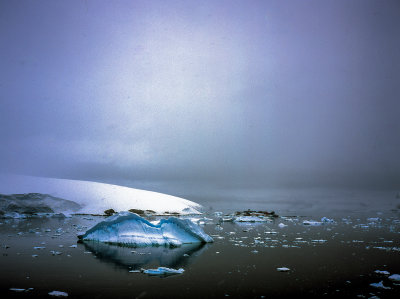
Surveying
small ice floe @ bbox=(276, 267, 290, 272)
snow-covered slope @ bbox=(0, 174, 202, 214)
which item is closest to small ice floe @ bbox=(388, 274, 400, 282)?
small ice floe @ bbox=(276, 267, 290, 272)

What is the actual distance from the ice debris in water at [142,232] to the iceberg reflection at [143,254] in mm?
304

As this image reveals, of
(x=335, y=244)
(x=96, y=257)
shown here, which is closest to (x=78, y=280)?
(x=96, y=257)

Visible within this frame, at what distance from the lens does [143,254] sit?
7922 millimetres

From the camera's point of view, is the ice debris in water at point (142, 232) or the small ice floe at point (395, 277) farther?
the ice debris in water at point (142, 232)

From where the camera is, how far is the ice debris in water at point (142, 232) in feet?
31.6

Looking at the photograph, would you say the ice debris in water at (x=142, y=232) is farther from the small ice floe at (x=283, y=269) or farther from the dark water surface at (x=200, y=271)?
the small ice floe at (x=283, y=269)

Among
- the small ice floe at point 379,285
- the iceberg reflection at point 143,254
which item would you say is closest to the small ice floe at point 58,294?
the iceberg reflection at point 143,254

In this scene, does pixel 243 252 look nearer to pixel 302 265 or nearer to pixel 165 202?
pixel 302 265

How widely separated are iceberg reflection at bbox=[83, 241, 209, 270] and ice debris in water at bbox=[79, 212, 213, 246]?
12.0 inches

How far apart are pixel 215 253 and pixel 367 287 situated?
13.4 feet

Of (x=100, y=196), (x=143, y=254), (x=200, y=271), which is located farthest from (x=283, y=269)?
(x=100, y=196)

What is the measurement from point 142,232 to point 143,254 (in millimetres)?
1955

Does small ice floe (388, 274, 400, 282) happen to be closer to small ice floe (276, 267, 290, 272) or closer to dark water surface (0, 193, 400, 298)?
dark water surface (0, 193, 400, 298)

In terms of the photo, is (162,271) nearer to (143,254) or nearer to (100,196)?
(143,254)
